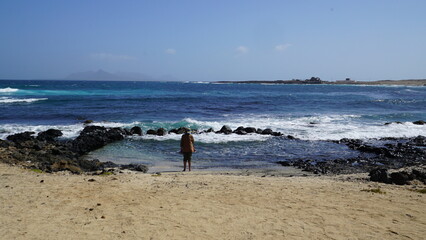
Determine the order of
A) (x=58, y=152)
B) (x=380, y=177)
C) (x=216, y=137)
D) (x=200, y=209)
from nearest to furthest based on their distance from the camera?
(x=200, y=209) < (x=380, y=177) < (x=58, y=152) < (x=216, y=137)

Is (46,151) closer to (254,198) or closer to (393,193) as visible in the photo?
(254,198)

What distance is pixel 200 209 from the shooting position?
20.8ft

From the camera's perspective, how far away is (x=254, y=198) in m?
7.11

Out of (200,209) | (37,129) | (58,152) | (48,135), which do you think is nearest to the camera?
(200,209)

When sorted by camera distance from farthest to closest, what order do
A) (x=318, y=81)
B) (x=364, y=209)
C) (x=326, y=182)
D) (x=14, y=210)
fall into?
(x=318, y=81) < (x=326, y=182) < (x=364, y=209) < (x=14, y=210)

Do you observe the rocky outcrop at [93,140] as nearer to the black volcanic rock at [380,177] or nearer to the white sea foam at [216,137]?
the white sea foam at [216,137]

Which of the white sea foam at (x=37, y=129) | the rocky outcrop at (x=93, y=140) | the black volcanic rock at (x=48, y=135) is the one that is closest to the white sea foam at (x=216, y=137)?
the rocky outcrop at (x=93, y=140)

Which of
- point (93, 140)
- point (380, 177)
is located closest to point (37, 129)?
point (93, 140)

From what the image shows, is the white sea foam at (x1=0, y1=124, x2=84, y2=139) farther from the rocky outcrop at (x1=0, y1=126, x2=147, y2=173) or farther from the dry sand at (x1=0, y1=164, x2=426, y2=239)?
the dry sand at (x1=0, y1=164, x2=426, y2=239)

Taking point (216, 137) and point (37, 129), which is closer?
point (216, 137)

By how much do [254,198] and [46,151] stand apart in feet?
32.8

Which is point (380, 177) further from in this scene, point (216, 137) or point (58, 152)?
point (58, 152)

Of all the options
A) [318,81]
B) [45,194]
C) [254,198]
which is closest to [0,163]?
[45,194]

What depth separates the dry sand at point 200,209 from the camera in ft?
17.4
